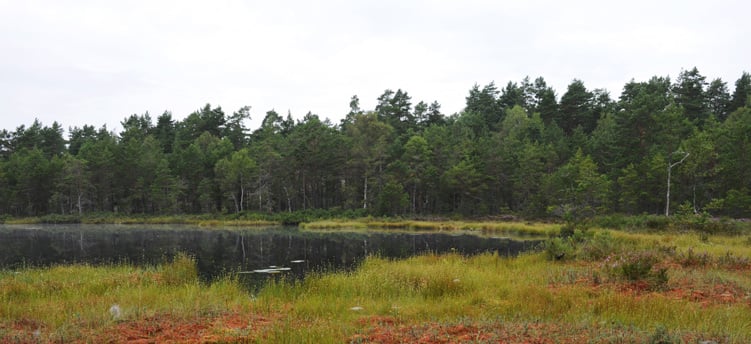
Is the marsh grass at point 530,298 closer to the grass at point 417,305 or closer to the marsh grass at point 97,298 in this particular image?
the grass at point 417,305

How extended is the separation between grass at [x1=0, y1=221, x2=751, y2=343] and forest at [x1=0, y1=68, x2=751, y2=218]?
35.5 metres

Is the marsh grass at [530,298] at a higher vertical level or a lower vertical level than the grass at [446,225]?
higher

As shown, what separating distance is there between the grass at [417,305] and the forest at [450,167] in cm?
3555

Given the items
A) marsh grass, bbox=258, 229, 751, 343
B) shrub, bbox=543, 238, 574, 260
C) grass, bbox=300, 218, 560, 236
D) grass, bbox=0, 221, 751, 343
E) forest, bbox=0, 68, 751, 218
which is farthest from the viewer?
forest, bbox=0, 68, 751, 218

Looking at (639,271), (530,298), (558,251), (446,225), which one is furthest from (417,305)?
(446,225)

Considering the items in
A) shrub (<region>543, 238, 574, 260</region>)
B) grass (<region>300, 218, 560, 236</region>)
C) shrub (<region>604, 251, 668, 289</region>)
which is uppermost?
shrub (<region>604, 251, 668, 289</region>)

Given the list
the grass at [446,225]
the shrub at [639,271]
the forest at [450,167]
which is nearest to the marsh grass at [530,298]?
the shrub at [639,271]

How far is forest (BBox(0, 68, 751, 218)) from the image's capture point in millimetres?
51750

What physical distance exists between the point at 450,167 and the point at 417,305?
2420 inches

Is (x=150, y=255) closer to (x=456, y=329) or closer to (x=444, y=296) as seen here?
(x=444, y=296)

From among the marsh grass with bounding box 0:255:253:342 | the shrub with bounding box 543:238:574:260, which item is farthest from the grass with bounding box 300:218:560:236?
the marsh grass with bounding box 0:255:253:342

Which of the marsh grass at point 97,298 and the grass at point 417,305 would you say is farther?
the marsh grass at point 97,298

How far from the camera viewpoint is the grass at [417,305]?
808 cm

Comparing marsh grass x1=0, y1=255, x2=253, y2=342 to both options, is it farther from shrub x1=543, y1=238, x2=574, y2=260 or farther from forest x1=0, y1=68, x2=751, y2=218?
forest x1=0, y1=68, x2=751, y2=218
